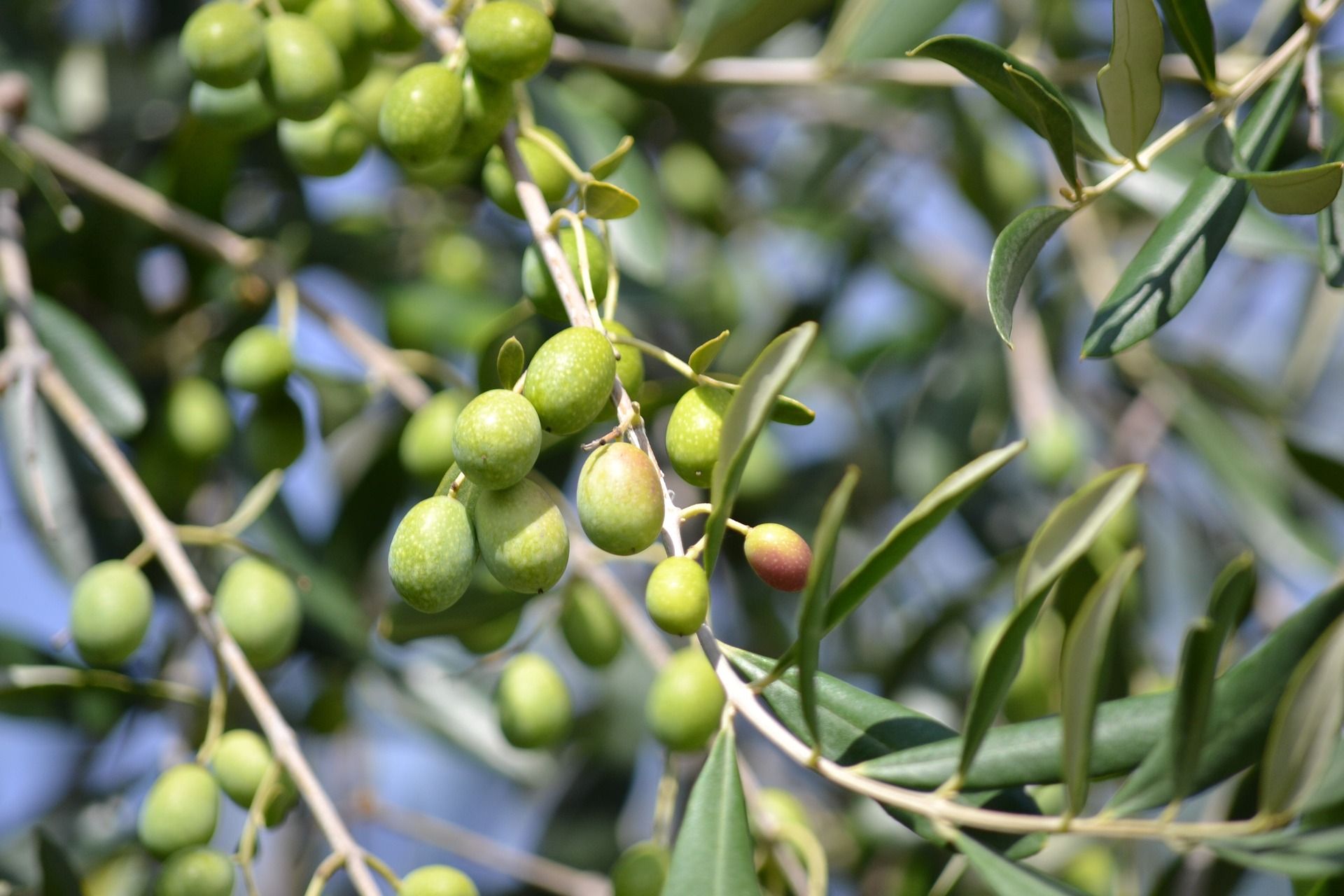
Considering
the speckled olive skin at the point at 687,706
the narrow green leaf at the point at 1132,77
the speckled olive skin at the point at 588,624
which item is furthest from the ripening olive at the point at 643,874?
the narrow green leaf at the point at 1132,77

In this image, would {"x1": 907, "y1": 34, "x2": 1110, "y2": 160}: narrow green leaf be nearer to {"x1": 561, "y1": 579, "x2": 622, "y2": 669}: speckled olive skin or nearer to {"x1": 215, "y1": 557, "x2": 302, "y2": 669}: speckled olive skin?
{"x1": 561, "y1": 579, "x2": 622, "y2": 669}: speckled olive skin

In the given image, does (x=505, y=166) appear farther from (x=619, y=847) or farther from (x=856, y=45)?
(x=619, y=847)

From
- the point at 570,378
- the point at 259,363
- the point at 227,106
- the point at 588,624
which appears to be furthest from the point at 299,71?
the point at 588,624

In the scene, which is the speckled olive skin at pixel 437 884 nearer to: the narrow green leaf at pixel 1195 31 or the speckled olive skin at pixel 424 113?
the speckled olive skin at pixel 424 113

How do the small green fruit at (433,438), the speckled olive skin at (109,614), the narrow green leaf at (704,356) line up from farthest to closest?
the small green fruit at (433,438) < the speckled olive skin at (109,614) < the narrow green leaf at (704,356)

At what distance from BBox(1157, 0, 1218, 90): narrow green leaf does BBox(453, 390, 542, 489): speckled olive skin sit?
0.53m

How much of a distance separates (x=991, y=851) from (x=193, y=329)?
1223 mm

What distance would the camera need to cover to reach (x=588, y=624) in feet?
3.88

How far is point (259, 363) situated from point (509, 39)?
497 millimetres

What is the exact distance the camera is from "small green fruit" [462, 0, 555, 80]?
2.64 feet

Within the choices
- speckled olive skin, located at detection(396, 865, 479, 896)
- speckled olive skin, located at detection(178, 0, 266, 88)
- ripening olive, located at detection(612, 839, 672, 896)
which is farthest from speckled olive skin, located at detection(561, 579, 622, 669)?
speckled olive skin, located at detection(178, 0, 266, 88)

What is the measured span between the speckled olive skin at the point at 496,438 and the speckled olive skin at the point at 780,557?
139 mm

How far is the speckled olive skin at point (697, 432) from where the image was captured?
26.5 inches

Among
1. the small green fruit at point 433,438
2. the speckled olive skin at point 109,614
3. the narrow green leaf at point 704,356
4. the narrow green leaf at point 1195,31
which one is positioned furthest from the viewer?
the small green fruit at point 433,438
